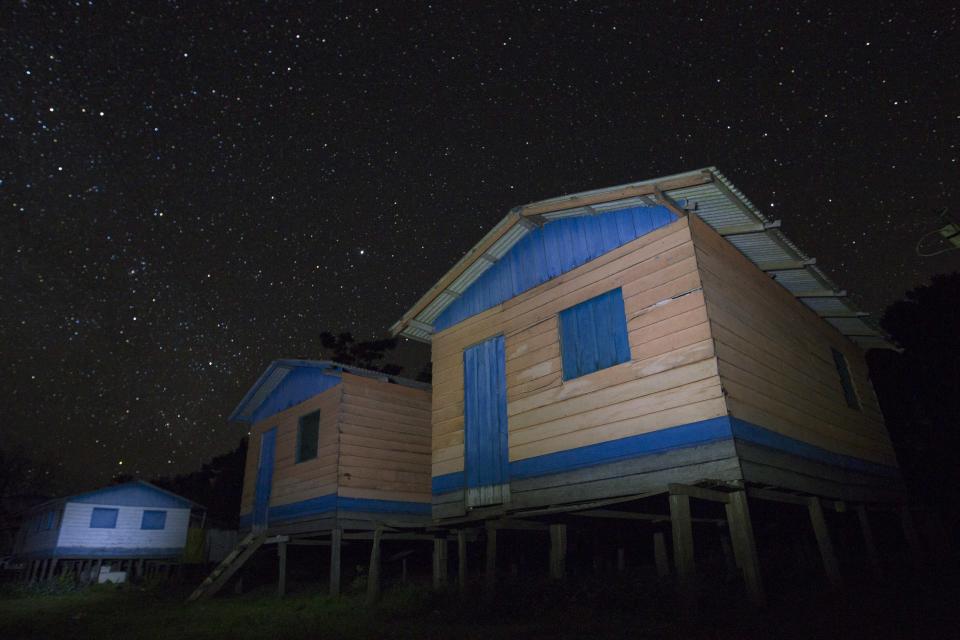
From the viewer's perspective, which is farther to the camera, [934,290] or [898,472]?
[934,290]

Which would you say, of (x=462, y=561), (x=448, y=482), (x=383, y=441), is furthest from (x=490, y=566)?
(x=383, y=441)

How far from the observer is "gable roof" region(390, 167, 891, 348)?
9930 mm

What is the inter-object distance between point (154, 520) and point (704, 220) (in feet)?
112

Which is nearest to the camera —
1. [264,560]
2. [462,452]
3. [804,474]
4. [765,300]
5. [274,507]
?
[804,474]

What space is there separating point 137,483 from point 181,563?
16.8 feet

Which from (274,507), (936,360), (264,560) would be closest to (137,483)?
(264,560)

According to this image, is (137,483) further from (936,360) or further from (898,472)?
(936,360)

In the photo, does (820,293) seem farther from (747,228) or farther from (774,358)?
(747,228)

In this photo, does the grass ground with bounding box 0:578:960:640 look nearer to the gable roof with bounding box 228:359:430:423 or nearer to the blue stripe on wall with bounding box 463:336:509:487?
the blue stripe on wall with bounding box 463:336:509:487

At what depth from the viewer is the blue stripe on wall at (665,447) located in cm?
860

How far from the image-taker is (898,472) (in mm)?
15359

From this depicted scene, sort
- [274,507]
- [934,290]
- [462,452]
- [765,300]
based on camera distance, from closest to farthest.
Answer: [765,300] < [462,452] < [274,507] < [934,290]

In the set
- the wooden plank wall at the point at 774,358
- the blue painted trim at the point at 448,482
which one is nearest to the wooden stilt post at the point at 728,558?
the wooden plank wall at the point at 774,358

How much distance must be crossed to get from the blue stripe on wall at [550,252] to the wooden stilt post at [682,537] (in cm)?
484
